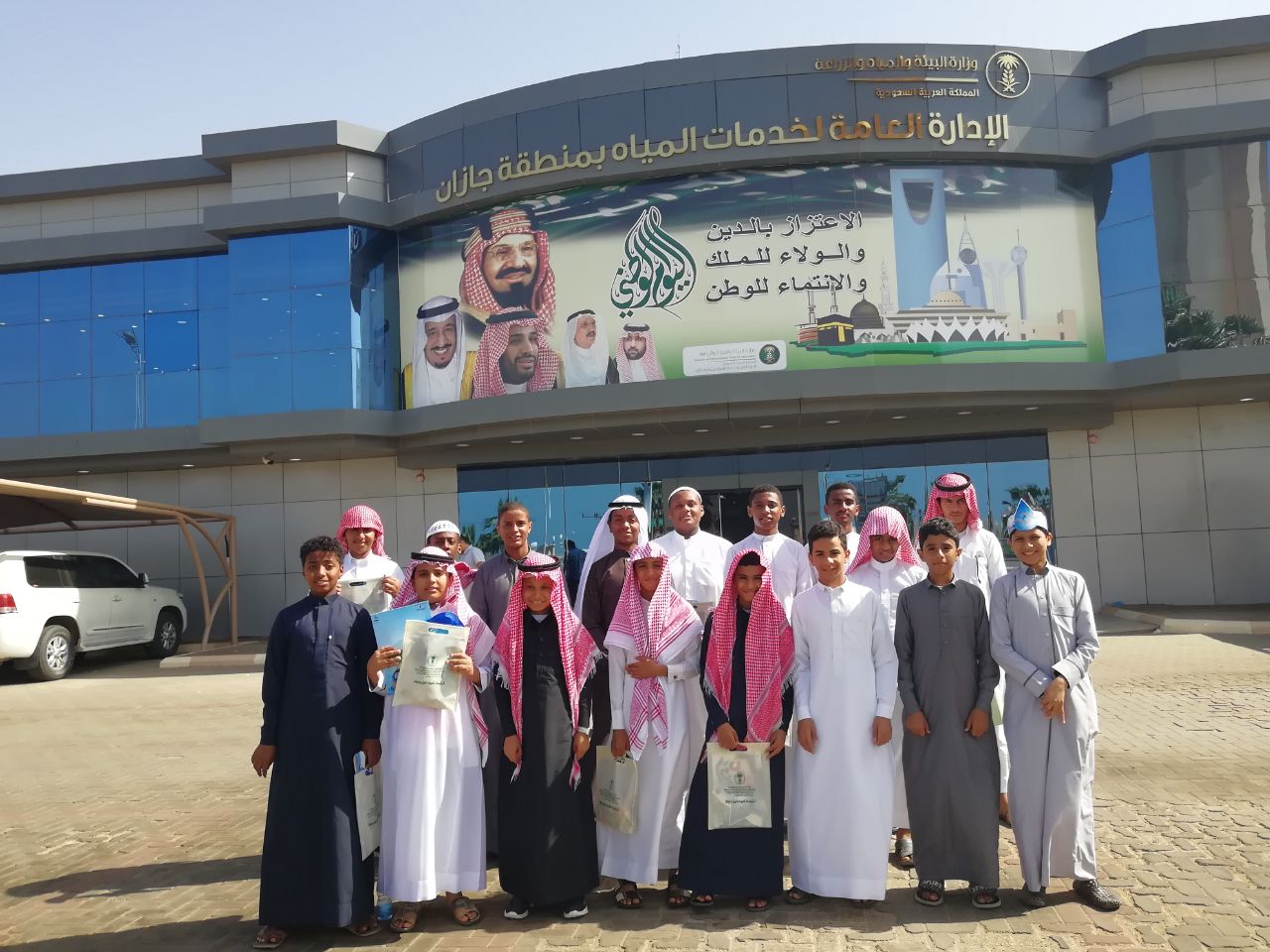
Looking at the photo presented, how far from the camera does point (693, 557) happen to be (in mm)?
5523

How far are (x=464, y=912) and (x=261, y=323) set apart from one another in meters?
15.3

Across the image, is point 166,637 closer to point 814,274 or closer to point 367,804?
point 814,274

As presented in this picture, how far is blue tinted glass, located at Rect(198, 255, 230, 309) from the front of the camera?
62.2 ft

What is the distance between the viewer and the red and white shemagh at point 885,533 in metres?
4.94

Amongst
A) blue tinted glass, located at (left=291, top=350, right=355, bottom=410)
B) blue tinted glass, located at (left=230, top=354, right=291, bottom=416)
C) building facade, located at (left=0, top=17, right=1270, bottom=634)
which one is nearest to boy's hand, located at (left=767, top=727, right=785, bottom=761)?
building facade, located at (left=0, top=17, right=1270, bottom=634)

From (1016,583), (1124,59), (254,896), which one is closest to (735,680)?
(1016,583)

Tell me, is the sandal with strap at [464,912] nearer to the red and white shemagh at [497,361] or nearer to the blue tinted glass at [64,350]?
the red and white shemagh at [497,361]

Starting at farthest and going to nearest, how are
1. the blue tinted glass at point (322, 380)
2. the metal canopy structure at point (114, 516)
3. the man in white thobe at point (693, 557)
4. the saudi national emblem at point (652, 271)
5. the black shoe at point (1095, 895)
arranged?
the blue tinted glass at point (322, 380) < the saudi national emblem at point (652, 271) < the metal canopy structure at point (114, 516) < the man in white thobe at point (693, 557) < the black shoe at point (1095, 895)

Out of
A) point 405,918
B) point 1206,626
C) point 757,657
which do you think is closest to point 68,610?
point 405,918

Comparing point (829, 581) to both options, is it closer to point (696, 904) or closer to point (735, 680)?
point (735, 680)

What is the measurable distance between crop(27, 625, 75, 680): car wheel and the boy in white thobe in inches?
463

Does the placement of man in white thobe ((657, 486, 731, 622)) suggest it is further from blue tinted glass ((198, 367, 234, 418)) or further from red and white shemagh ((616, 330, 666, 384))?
blue tinted glass ((198, 367, 234, 418))

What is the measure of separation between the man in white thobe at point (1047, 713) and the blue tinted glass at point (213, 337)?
17.7 meters

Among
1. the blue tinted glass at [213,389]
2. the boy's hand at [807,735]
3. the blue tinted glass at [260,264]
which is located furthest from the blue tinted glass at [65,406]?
the boy's hand at [807,735]
